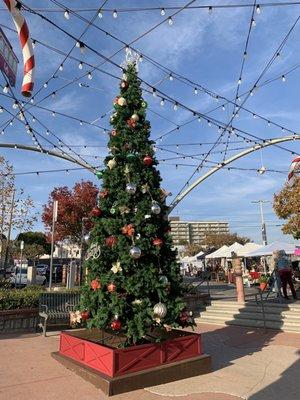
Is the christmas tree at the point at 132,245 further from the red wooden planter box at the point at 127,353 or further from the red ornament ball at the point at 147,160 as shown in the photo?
the red wooden planter box at the point at 127,353

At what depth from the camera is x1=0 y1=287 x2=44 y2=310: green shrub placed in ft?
33.3

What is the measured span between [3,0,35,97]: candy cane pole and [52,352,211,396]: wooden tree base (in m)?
3.93

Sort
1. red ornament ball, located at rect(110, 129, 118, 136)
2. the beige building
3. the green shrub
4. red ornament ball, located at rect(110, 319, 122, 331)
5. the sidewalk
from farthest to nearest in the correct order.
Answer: the beige building → the green shrub → red ornament ball, located at rect(110, 129, 118, 136) → red ornament ball, located at rect(110, 319, 122, 331) → the sidewalk

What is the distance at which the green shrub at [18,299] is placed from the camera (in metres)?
10.2

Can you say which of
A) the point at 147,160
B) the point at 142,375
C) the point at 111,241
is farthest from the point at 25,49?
the point at 142,375

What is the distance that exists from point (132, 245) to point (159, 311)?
1.12 m

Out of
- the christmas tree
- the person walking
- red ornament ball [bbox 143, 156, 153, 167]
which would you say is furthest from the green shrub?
the person walking

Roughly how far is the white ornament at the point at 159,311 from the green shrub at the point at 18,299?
5.22m

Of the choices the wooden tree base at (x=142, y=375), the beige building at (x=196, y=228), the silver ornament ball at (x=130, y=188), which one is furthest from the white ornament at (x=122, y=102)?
the beige building at (x=196, y=228)

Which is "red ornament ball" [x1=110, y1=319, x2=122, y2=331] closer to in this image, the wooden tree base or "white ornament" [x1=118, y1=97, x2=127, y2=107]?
the wooden tree base

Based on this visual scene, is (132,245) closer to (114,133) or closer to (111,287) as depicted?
(111,287)

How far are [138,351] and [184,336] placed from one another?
1101 millimetres

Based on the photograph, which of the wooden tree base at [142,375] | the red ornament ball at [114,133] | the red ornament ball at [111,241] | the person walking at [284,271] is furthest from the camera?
the person walking at [284,271]

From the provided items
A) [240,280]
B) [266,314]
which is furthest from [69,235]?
[266,314]
